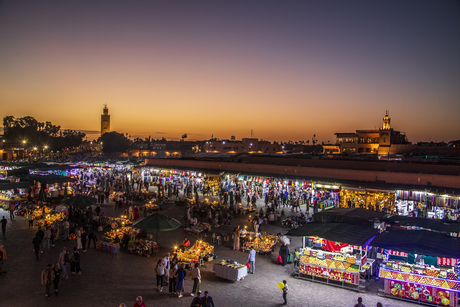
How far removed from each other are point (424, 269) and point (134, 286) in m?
9.21

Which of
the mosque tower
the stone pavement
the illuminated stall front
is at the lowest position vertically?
the stone pavement

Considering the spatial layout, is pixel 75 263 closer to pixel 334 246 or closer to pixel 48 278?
pixel 48 278

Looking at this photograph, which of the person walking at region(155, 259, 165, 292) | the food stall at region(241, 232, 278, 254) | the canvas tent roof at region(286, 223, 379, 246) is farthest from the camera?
the food stall at region(241, 232, 278, 254)

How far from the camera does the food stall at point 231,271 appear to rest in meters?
10.1

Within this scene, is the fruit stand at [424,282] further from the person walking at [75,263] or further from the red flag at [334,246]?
the person walking at [75,263]

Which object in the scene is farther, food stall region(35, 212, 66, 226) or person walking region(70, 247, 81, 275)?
food stall region(35, 212, 66, 226)

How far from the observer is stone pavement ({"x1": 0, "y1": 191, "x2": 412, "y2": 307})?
8.62 m

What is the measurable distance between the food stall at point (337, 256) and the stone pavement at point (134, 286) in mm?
368

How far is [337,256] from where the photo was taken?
10727 mm

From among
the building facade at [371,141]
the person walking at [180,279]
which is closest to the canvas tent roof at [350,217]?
the person walking at [180,279]

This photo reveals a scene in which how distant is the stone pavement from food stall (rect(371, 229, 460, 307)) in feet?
1.97

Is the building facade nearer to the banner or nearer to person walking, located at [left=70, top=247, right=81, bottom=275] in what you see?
the banner

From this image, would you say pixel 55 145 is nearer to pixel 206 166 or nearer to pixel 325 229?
pixel 206 166

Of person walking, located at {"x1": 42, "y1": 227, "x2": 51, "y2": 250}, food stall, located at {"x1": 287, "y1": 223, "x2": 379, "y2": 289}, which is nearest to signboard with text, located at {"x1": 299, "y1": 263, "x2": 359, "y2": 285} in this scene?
food stall, located at {"x1": 287, "y1": 223, "x2": 379, "y2": 289}
